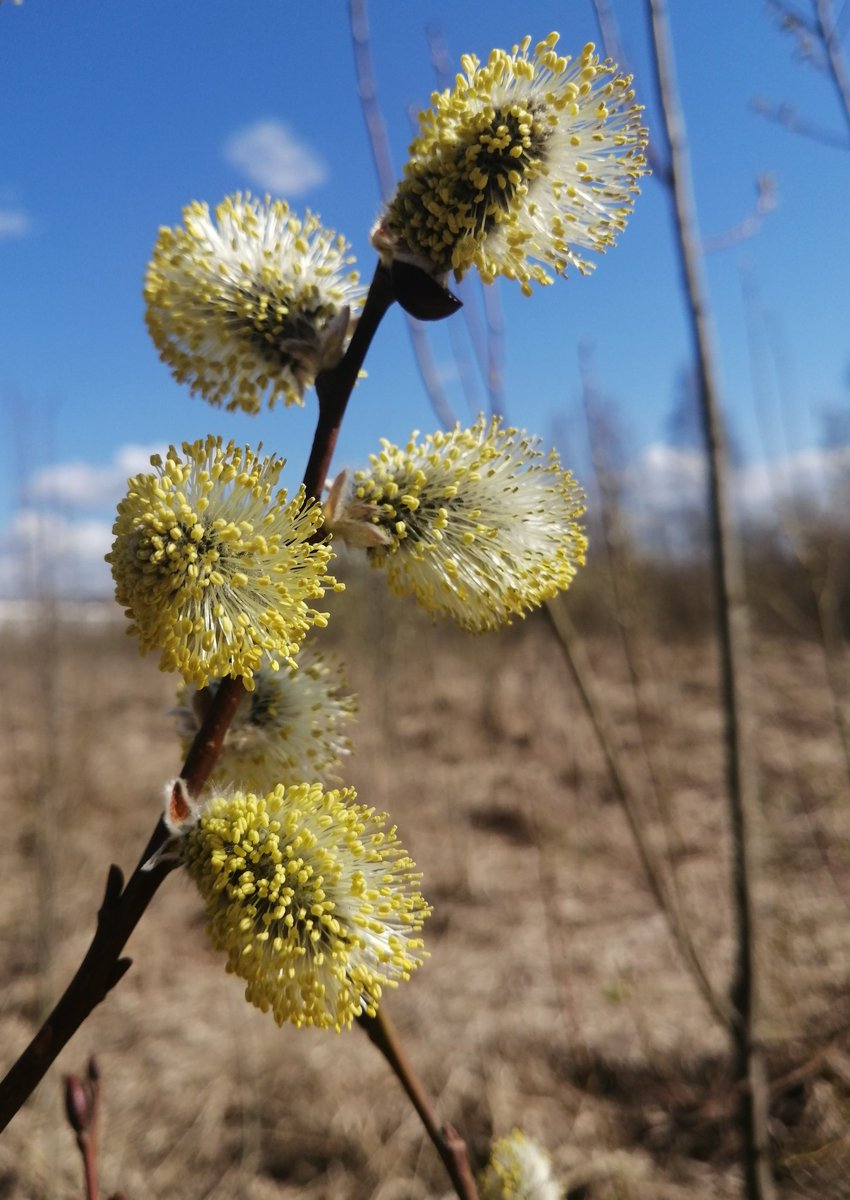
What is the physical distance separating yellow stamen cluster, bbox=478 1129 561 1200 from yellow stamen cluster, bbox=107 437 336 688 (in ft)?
2.35

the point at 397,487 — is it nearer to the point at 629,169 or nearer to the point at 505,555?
the point at 505,555

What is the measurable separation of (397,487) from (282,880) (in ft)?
1.26

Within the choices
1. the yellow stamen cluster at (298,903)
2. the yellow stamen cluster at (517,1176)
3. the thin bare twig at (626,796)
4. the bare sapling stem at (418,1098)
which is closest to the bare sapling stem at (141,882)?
the yellow stamen cluster at (298,903)

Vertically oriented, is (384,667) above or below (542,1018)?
above

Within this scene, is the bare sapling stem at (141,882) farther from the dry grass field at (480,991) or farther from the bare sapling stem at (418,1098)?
the bare sapling stem at (418,1098)

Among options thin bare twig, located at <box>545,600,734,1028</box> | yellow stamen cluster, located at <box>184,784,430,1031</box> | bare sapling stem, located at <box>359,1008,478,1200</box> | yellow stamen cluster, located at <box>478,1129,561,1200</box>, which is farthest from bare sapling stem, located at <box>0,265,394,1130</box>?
thin bare twig, located at <box>545,600,734,1028</box>

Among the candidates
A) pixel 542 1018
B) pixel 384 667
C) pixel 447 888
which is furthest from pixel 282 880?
pixel 384 667

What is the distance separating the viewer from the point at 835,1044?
2.86 m

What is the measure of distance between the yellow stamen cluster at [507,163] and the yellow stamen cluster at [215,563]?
0.87 ft

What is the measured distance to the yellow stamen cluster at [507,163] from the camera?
84 cm

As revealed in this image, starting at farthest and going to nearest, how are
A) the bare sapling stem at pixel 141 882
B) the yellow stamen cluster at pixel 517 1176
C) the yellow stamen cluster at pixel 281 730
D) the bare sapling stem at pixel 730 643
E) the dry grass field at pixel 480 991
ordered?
the dry grass field at pixel 480 991 < the bare sapling stem at pixel 730 643 < the yellow stamen cluster at pixel 517 1176 < the yellow stamen cluster at pixel 281 730 < the bare sapling stem at pixel 141 882

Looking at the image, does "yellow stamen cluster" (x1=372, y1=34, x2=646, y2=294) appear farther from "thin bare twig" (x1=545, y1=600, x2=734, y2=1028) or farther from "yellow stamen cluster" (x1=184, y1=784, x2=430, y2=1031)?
"thin bare twig" (x1=545, y1=600, x2=734, y2=1028)

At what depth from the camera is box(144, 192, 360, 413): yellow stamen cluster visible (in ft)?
3.17

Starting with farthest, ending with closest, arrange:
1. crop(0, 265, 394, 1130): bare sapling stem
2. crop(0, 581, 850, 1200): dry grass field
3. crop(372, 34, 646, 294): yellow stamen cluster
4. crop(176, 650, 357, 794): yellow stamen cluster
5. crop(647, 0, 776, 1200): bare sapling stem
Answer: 1. crop(0, 581, 850, 1200): dry grass field
2. crop(647, 0, 776, 1200): bare sapling stem
3. crop(176, 650, 357, 794): yellow stamen cluster
4. crop(372, 34, 646, 294): yellow stamen cluster
5. crop(0, 265, 394, 1130): bare sapling stem
